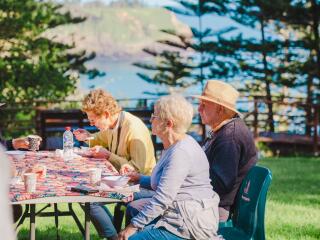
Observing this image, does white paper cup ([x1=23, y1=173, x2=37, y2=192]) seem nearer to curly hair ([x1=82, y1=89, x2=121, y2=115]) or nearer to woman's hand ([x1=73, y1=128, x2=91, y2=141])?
curly hair ([x1=82, y1=89, x2=121, y2=115])

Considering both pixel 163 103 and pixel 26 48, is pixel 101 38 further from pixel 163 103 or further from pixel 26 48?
pixel 163 103

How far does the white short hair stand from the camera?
9.68 feet

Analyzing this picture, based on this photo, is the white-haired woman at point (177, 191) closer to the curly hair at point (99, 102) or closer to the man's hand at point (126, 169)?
the man's hand at point (126, 169)

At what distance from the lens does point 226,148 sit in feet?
11.3

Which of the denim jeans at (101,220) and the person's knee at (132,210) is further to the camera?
the denim jeans at (101,220)

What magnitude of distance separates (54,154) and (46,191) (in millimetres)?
1735

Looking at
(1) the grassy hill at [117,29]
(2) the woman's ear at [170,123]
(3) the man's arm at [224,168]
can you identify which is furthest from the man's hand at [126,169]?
(1) the grassy hill at [117,29]

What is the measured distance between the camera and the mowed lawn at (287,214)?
5328 millimetres

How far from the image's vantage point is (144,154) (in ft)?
14.3

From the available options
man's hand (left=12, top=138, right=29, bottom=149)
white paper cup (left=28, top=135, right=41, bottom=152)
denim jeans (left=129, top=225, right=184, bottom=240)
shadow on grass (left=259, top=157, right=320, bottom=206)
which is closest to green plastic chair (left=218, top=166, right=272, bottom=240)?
denim jeans (left=129, top=225, right=184, bottom=240)

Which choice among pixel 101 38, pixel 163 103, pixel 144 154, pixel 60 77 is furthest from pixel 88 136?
pixel 101 38

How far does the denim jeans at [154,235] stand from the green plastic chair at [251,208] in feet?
1.41

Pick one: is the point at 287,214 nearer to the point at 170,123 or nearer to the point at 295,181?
the point at 295,181

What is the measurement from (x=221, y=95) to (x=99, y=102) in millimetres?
935
